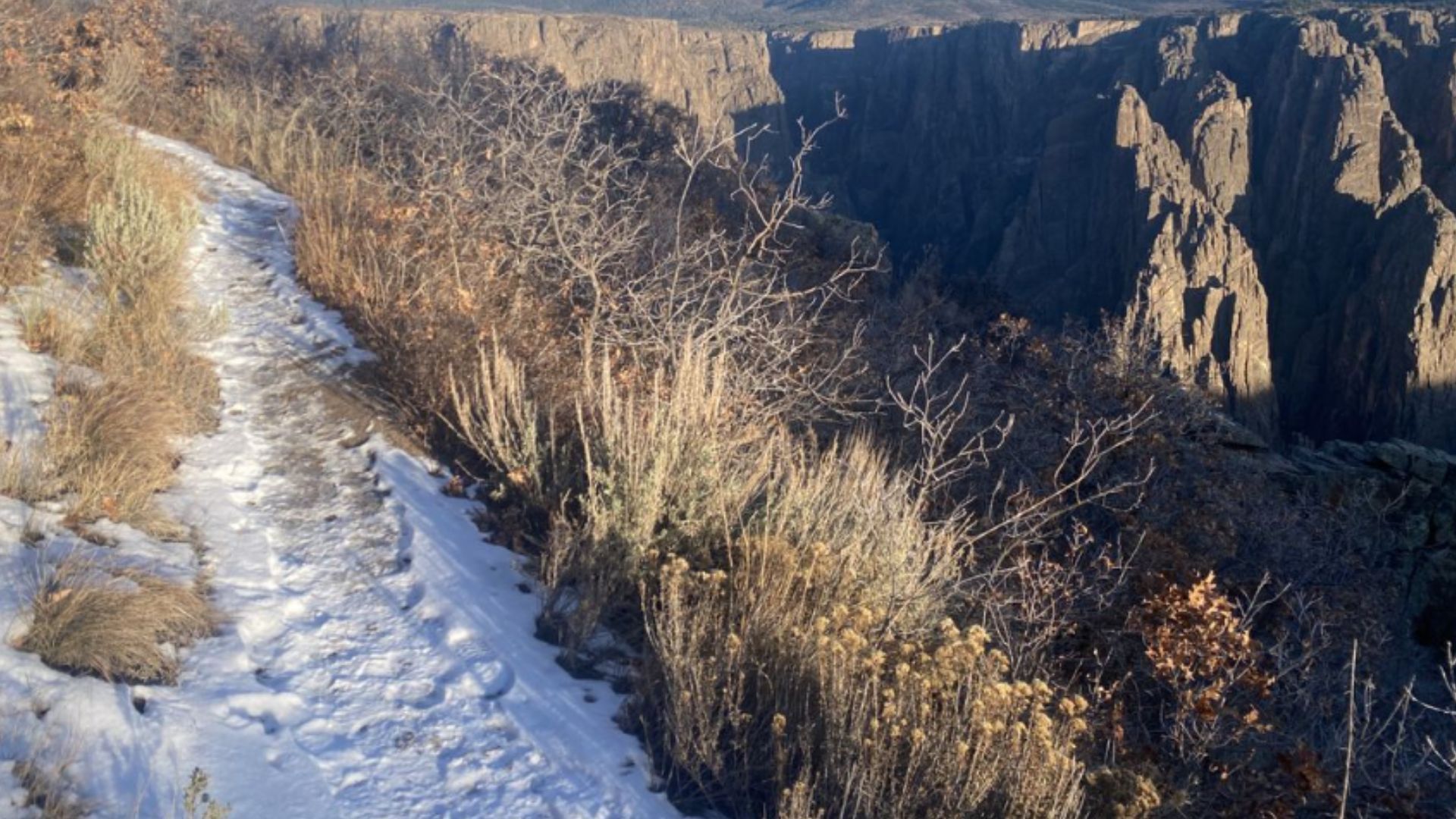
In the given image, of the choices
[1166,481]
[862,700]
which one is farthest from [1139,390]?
[862,700]

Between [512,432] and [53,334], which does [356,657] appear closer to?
[512,432]

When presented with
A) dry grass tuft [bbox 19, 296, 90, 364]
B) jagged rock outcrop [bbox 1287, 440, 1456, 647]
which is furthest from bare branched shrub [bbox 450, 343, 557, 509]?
jagged rock outcrop [bbox 1287, 440, 1456, 647]

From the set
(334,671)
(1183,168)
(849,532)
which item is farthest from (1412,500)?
(1183,168)

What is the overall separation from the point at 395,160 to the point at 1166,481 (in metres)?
7.87

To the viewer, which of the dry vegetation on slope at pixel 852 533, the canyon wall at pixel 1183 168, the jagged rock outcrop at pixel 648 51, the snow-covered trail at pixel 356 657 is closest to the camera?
the snow-covered trail at pixel 356 657

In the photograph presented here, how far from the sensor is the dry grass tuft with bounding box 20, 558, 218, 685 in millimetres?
3375

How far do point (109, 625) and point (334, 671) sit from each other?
0.73 metres

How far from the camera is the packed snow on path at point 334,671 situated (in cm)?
318

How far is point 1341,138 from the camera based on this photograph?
36844 millimetres

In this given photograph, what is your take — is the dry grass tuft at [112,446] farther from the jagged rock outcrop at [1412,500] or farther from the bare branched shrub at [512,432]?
the jagged rock outcrop at [1412,500]

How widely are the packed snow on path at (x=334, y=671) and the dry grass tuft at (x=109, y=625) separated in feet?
0.24

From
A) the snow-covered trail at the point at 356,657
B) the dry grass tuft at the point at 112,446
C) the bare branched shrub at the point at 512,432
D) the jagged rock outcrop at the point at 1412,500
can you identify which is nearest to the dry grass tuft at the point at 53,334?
the dry grass tuft at the point at 112,446

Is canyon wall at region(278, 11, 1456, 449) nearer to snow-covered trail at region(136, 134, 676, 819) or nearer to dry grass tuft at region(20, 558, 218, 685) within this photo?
snow-covered trail at region(136, 134, 676, 819)

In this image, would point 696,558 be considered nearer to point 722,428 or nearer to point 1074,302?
point 722,428
